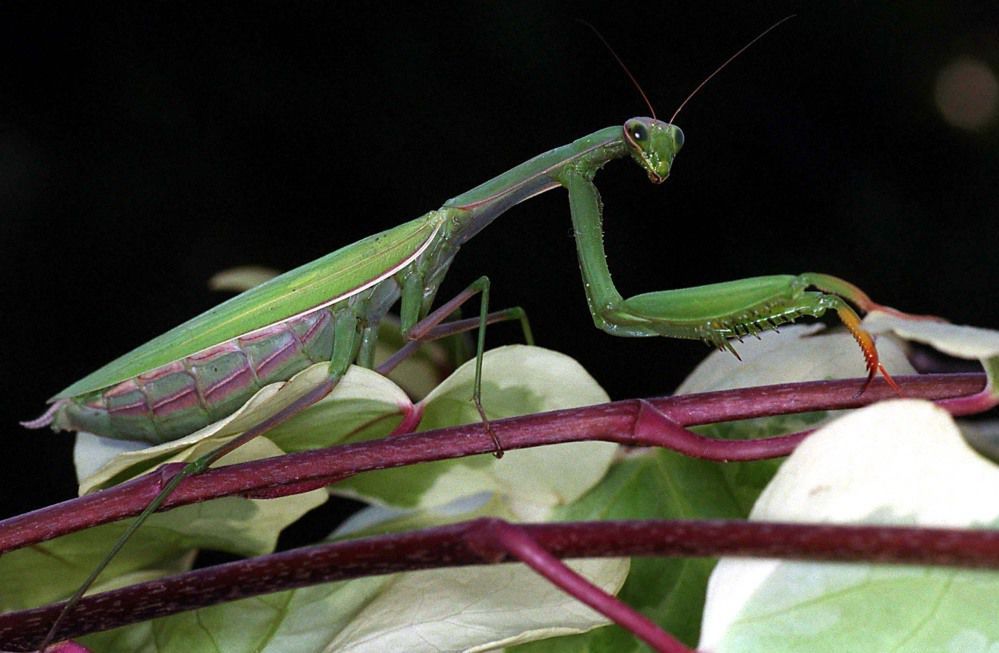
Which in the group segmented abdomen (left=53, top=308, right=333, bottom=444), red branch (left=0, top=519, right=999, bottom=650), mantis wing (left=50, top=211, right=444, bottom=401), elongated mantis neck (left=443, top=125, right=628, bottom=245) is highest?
elongated mantis neck (left=443, top=125, right=628, bottom=245)

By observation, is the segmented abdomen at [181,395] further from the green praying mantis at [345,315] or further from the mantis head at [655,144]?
the mantis head at [655,144]

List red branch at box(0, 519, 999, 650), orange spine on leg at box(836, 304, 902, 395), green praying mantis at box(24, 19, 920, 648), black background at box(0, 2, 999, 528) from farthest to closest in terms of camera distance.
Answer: black background at box(0, 2, 999, 528) < green praying mantis at box(24, 19, 920, 648) < orange spine on leg at box(836, 304, 902, 395) < red branch at box(0, 519, 999, 650)

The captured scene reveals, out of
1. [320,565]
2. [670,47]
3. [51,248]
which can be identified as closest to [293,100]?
[51,248]

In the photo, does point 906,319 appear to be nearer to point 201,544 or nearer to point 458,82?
point 201,544

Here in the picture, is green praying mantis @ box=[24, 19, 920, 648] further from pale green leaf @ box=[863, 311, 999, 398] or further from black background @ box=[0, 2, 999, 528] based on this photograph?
black background @ box=[0, 2, 999, 528]

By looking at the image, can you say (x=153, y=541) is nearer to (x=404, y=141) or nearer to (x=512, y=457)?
(x=512, y=457)

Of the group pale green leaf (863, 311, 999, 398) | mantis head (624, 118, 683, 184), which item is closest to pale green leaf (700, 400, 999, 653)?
pale green leaf (863, 311, 999, 398)
